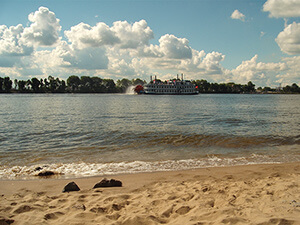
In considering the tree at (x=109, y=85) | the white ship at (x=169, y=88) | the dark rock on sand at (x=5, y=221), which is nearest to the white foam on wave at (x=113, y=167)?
the dark rock on sand at (x=5, y=221)

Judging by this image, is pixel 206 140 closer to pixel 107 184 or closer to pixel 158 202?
pixel 107 184

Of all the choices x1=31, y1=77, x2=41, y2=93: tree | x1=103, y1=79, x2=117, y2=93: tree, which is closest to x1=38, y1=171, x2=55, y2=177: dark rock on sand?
x1=31, y1=77, x2=41, y2=93: tree

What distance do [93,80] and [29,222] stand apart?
624ft

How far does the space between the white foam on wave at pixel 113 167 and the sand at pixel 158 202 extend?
83 centimetres

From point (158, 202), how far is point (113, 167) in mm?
3894

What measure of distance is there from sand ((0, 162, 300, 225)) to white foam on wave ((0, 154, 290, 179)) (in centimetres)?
83

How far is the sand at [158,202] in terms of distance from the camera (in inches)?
147

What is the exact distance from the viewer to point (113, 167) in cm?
812

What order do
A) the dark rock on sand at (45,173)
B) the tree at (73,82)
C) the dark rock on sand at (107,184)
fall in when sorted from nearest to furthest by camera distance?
the dark rock on sand at (107,184)
the dark rock on sand at (45,173)
the tree at (73,82)

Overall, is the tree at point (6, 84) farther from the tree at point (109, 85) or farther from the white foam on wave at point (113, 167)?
the white foam on wave at point (113, 167)

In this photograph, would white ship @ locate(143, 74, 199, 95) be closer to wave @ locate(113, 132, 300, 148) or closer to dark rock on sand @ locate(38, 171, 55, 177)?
wave @ locate(113, 132, 300, 148)

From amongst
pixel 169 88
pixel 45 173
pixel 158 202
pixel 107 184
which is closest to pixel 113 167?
pixel 107 184

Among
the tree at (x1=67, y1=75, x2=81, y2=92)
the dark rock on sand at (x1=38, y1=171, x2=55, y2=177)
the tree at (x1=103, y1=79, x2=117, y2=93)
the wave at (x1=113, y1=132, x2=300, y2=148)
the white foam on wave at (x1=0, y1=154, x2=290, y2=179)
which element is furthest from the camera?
the tree at (x1=103, y1=79, x2=117, y2=93)

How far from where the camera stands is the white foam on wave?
7449 mm
